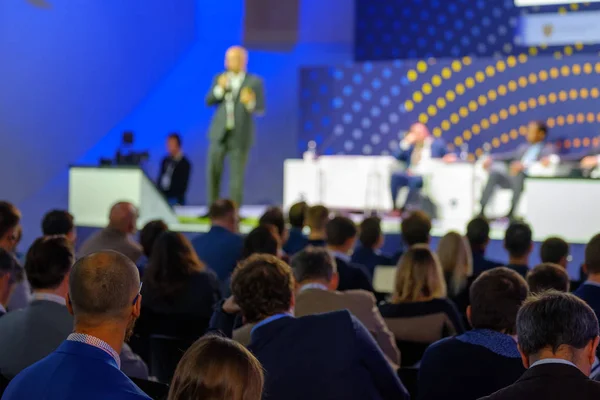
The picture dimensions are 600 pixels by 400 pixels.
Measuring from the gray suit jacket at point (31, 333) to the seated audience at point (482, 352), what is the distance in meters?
1.11

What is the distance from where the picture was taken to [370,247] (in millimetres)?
5426

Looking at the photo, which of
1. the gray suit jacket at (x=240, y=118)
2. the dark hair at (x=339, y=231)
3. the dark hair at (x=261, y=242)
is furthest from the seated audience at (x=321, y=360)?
the gray suit jacket at (x=240, y=118)

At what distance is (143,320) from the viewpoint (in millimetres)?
3904

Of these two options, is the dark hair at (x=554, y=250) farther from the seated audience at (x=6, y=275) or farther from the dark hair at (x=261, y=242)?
the seated audience at (x=6, y=275)

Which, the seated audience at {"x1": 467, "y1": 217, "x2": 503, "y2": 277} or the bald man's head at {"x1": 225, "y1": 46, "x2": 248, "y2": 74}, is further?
the bald man's head at {"x1": 225, "y1": 46, "x2": 248, "y2": 74}

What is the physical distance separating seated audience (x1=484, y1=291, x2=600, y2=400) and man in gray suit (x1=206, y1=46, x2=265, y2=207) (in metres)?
6.20

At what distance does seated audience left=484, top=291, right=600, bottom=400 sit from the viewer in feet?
6.15

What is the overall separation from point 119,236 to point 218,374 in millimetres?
3695

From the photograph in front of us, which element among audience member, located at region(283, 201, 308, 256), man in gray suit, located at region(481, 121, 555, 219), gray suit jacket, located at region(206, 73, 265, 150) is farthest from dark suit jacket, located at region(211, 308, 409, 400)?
man in gray suit, located at region(481, 121, 555, 219)

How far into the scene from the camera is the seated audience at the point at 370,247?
5309 millimetres

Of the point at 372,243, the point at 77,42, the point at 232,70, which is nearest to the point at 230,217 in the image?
the point at 372,243

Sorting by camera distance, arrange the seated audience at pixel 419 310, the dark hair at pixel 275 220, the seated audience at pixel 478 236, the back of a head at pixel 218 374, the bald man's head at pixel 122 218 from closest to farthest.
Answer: the back of a head at pixel 218 374
the seated audience at pixel 419 310
the bald man's head at pixel 122 218
the seated audience at pixel 478 236
the dark hair at pixel 275 220

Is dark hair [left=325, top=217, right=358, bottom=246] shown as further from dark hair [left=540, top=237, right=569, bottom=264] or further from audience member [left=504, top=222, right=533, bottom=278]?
dark hair [left=540, top=237, right=569, bottom=264]

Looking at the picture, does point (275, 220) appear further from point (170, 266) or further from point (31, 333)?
point (31, 333)
